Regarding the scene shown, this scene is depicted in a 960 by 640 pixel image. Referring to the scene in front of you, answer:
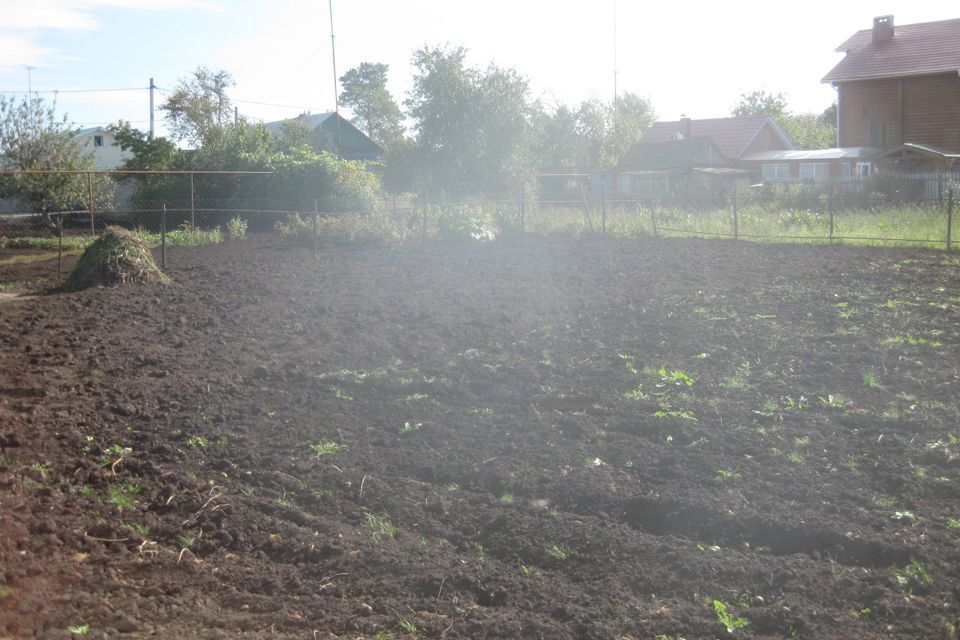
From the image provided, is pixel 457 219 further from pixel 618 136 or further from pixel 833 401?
pixel 618 136

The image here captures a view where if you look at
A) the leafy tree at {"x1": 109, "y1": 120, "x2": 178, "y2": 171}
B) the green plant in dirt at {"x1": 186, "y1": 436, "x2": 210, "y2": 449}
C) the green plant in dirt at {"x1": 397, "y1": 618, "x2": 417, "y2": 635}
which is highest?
the leafy tree at {"x1": 109, "y1": 120, "x2": 178, "y2": 171}

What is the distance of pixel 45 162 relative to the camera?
2884 centimetres

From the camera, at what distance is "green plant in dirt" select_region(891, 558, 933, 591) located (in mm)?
4379

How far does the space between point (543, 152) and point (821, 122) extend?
141ft

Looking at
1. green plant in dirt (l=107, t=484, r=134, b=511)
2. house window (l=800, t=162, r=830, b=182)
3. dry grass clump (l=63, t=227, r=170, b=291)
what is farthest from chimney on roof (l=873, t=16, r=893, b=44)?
green plant in dirt (l=107, t=484, r=134, b=511)

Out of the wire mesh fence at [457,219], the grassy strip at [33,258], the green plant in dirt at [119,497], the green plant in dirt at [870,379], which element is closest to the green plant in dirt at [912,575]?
the green plant in dirt at [870,379]

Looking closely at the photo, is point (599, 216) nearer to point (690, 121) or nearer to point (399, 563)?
point (399, 563)

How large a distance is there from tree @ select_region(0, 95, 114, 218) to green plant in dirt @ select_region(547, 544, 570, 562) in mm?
24242

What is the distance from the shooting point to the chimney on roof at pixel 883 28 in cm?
4278

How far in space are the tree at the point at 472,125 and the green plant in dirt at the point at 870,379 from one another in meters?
27.6

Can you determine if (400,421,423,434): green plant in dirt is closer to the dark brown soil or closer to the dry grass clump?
the dark brown soil

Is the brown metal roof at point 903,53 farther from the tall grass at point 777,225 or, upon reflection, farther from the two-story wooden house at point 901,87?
the tall grass at point 777,225

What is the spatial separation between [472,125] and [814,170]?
21075 millimetres

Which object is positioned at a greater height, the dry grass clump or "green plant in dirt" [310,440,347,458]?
the dry grass clump
